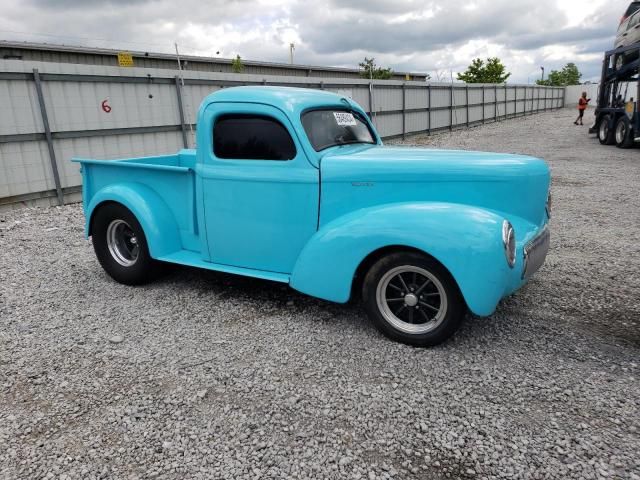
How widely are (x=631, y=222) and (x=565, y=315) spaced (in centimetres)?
376

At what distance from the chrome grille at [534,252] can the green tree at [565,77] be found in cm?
8124

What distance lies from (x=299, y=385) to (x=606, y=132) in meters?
17.4

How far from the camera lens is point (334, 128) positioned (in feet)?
13.0

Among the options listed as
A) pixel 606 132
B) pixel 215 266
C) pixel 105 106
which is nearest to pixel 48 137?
pixel 105 106

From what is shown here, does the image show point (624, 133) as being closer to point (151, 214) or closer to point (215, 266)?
point (215, 266)

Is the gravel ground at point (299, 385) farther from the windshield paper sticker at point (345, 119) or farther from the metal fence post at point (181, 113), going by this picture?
the metal fence post at point (181, 113)

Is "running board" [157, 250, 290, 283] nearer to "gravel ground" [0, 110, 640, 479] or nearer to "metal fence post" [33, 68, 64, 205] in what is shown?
"gravel ground" [0, 110, 640, 479]

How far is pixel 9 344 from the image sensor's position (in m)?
3.46

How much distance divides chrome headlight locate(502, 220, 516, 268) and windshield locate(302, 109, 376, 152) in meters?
1.52

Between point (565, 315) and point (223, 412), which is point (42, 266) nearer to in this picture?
point (223, 412)

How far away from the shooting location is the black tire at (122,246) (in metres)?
4.38

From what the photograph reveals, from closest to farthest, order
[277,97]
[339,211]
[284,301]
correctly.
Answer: [339,211]
[277,97]
[284,301]

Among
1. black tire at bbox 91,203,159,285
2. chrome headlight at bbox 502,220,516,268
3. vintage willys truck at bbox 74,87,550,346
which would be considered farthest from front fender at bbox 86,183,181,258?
chrome headlight at bbox 502,220,516,268

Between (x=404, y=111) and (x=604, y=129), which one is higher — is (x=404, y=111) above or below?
above
